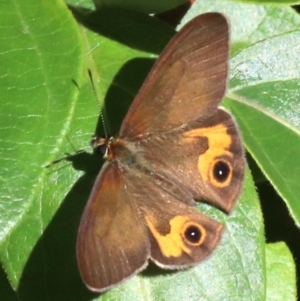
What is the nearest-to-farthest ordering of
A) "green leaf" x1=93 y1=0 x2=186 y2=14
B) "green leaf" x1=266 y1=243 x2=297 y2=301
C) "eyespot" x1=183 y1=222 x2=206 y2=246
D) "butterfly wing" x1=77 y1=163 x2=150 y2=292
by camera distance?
"butterfly wing" x1=77 y1=163 x2=150 y2=292 < "eyespot" x1=183 y1=222 x2=206 y2=246 < "green leaf" x1=93 y1=0 x2=186 y2=14 < "green leaf" x1=266 y1=243 x2=297 y2=301

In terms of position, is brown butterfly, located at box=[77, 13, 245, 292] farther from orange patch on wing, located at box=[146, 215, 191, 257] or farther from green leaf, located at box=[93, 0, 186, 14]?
green leaf, located at box=[93, 0, 186, 14]

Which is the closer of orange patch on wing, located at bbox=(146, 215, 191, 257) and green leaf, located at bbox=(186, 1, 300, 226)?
orange patch on wing, located at bbox=(146, 215, 191, 257)

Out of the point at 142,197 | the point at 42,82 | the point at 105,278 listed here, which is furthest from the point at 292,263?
the point at 42,82

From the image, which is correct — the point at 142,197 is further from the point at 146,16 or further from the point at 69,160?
the point at 146,16

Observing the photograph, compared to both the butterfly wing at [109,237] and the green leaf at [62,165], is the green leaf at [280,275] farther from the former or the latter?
the butterfly wing at [109,237]

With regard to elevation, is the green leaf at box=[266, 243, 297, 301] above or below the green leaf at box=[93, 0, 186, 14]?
below

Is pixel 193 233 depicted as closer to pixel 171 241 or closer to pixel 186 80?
pixel 171 241

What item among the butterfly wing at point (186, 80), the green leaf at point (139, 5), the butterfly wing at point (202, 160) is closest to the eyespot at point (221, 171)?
the butterfly wing at point (202, 160)

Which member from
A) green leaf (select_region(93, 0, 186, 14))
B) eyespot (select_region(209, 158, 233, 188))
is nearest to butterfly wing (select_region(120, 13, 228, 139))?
eyespot (select_region(209, 158, 233, 188))
